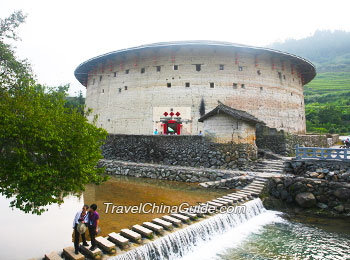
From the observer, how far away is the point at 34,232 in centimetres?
636

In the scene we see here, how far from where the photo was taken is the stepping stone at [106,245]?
450 cm

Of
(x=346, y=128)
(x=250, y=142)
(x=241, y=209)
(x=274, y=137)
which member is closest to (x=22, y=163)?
(x=241, y=209)

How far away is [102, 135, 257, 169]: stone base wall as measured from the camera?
1312cm

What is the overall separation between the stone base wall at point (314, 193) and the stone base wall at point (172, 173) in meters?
1.55

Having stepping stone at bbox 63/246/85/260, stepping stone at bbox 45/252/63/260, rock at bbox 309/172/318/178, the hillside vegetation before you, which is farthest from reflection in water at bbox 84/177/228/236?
the hillside vegetation

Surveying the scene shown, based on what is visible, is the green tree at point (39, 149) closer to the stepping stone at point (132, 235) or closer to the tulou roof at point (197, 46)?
the stepping stone at point (132, 235)

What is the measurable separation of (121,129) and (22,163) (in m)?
15.7

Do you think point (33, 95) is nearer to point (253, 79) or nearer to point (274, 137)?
point (274, 137)

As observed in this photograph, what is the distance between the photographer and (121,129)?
20094 millimetres

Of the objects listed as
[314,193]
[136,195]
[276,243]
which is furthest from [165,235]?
[314,193]

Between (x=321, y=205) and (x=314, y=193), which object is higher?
(x=314, y=193)

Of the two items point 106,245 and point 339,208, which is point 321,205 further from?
point 106,245

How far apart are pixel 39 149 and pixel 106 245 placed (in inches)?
90.6

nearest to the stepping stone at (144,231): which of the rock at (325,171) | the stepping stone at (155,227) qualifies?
the stepping stone at (155,227)
